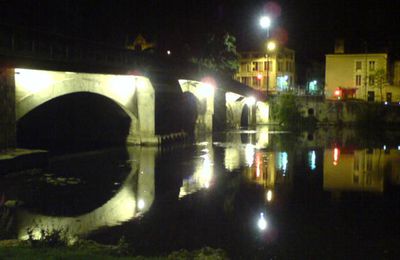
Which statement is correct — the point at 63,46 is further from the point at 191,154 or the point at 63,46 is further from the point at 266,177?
the point at 266,177

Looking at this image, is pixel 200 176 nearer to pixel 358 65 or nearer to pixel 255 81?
pixel 358 65

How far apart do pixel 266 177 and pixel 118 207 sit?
9.71 metres

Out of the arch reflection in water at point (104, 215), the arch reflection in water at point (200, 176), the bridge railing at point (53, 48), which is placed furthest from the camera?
the bridge railing at point (53, 48)

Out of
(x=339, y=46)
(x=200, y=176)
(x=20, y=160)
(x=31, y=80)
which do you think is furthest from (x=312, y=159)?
(x=339, y=46)

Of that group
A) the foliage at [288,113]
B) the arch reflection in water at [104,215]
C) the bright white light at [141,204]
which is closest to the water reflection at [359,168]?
the arch reflection in water at [104,215]

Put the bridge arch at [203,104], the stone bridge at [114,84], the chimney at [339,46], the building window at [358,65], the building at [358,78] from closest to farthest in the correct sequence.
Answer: the stone bridge at [114,84]
the bridge arch at [203,104]
the building at [358,78]
the building window at [358,65]
the chimney at [339,46]

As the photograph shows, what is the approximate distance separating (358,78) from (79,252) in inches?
3486

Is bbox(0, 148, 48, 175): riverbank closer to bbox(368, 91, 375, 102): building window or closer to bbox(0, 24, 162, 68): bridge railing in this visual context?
bbox(0, 24, 162, 68): bridge railing

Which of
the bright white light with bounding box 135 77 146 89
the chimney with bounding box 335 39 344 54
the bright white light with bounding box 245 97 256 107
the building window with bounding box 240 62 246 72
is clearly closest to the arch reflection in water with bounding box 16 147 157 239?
the bright white light with bounding box 135 77 146 89

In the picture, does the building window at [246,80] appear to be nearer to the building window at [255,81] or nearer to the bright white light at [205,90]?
the building window at [255,81]

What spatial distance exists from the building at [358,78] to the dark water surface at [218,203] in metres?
60.2

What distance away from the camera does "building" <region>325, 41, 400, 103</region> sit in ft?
299

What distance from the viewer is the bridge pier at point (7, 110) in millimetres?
26091

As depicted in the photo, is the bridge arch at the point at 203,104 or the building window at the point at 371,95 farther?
the building window at the point at 371,95
